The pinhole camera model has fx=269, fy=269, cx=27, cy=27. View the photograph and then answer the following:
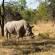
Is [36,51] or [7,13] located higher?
[7,13]

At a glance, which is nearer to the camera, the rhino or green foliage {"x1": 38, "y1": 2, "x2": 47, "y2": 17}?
the rhino

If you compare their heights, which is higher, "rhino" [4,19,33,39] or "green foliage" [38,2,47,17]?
"green foliage" [38,2,47,17]

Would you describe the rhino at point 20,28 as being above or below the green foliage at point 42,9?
below

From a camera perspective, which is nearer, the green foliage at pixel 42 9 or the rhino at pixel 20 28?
the rhino at pixel 20 28

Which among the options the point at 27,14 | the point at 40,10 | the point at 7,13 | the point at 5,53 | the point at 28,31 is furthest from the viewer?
the point at 27,14

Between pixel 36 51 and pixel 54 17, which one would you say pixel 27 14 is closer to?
pixel 54 17

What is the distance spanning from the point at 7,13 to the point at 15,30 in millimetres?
4130

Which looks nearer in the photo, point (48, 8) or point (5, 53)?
point (5, 53)

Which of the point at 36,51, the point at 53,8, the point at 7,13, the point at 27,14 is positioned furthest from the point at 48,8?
the point at 36,51

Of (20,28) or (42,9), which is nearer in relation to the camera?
(20,28)

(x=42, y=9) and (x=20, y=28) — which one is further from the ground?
(x=42, y=9)

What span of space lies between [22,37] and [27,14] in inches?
809

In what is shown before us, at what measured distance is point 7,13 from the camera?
70.7ft

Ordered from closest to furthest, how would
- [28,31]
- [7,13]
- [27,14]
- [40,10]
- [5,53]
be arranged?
[5,53]
[28,31]
[7,13]
[40,10]
[27,14]
